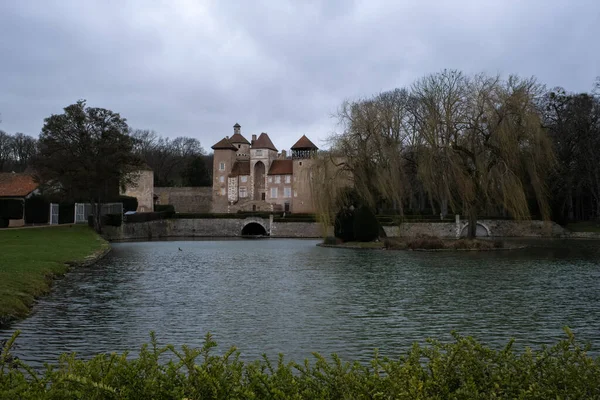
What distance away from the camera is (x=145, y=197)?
61.2 m

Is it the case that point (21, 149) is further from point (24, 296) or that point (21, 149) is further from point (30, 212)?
point (24, 296)

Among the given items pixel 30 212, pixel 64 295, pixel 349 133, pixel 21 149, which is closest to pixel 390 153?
pixel 349 133

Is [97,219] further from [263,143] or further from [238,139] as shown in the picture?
[238,139]

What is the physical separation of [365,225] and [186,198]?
38.3 metres

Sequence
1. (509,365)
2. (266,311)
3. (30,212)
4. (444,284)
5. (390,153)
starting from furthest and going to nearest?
1. (30,212)
2. (390,153)
3. (444,284)
4. (266,311)
5. (509,365)

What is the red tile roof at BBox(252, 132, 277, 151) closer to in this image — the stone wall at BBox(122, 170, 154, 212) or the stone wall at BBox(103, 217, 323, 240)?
the stone wall at BBox(122, 170, 154, 212)

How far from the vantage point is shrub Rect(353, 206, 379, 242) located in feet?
105

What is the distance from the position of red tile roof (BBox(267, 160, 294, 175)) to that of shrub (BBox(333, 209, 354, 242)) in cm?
2969

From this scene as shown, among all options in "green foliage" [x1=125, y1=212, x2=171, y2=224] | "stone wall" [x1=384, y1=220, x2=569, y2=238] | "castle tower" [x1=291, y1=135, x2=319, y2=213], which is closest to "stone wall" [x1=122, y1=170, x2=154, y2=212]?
"green foliage" [x1=125, y1=212, x2=171, y2=224]

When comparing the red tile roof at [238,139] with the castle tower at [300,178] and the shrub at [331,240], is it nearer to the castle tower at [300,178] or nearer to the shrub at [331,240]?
the castle tower at [300,178]

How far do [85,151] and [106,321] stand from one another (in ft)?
89.2

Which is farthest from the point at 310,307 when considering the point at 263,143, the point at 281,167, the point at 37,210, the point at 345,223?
the point at 263,143

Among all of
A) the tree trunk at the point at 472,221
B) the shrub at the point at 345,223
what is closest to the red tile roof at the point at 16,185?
the shrub at the point at 345,223

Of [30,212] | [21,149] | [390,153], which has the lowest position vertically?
[30,212]
